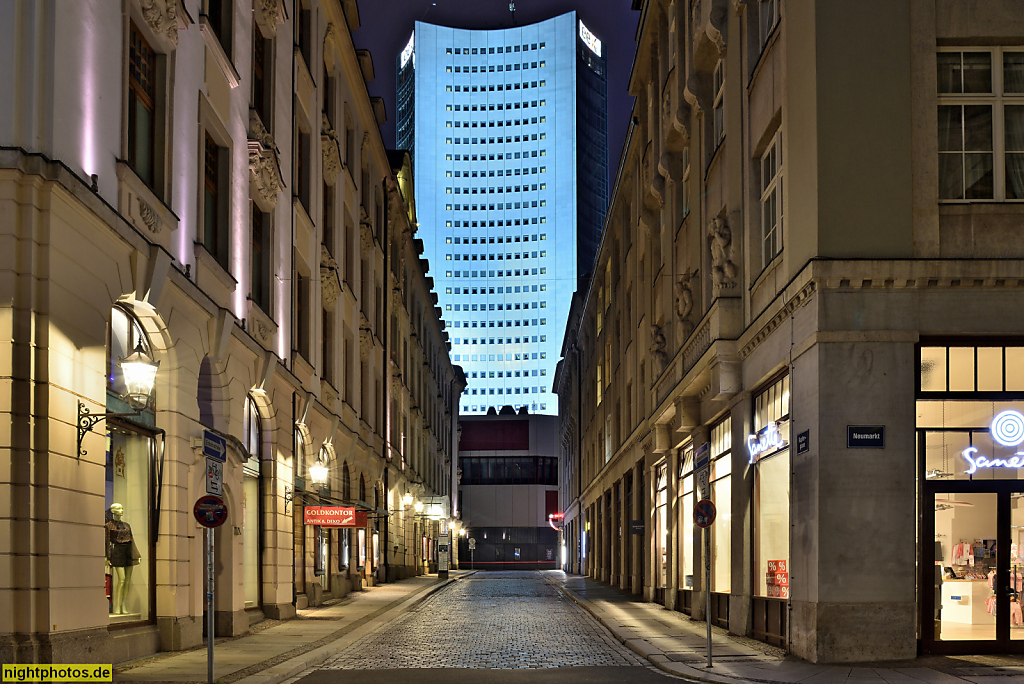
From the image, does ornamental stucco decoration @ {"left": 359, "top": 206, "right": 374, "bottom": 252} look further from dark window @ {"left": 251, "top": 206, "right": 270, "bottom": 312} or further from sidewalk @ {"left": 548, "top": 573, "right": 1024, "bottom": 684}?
sidewalk @ {"left": 548, "top": 573, "right": 1024, "bottom": 684}

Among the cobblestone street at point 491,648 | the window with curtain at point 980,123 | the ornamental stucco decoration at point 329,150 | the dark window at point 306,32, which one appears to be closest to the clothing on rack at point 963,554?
the cobblestone street at point 491,648

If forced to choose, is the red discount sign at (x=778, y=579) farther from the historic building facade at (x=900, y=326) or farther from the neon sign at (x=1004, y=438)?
the neon sign at (x=1004, y=438)

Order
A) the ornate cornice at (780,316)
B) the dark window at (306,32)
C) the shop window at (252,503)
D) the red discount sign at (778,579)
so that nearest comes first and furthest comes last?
the ornate cornice at (780,316)
the red discount sign at (778,579)
the shop window at (252,503)
the dark window at (306,32)

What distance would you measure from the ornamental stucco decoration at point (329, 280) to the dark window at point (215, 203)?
11096 mm

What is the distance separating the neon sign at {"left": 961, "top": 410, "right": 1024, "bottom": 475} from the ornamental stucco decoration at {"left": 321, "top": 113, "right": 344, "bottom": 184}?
2242 cm

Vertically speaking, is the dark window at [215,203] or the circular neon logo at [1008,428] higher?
the dark window at [215,203]

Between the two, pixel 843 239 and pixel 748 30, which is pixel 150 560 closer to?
pixel 843 239

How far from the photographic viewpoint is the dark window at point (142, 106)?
17359 mm

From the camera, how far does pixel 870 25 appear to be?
16969 millimetres

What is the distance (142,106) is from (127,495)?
5.89 metres

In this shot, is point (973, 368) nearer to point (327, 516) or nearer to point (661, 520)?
point (327, 516)

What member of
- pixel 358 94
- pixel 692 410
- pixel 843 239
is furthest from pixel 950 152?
pixel 358 94

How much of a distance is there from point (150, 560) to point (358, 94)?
89.2ft

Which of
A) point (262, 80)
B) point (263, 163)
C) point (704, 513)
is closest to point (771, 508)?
point (704, 513)
